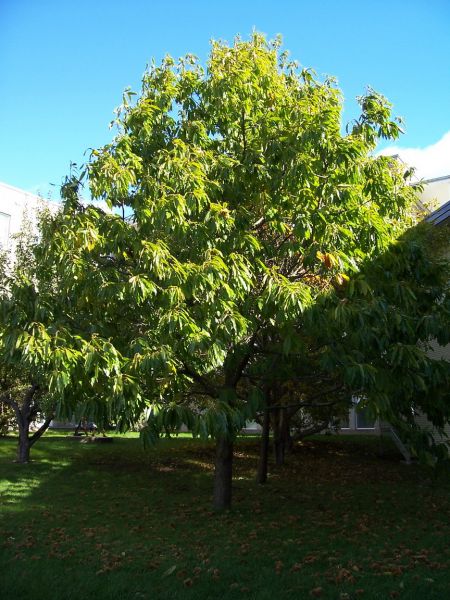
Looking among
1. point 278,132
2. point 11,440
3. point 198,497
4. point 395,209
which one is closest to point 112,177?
point 278,132

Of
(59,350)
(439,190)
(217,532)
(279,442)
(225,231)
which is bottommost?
(217,532)

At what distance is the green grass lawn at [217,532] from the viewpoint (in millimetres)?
5855

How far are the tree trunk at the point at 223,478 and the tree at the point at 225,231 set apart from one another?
2cm

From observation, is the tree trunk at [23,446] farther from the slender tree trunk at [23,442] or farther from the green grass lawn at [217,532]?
the green grass lawn at [217,532]

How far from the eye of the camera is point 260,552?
22.9 ft

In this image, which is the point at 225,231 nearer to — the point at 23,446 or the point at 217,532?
the point at 217,532

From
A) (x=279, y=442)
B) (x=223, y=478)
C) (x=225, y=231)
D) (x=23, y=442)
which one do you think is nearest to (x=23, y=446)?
(x=23, y=442)

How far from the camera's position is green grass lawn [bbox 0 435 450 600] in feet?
19.2

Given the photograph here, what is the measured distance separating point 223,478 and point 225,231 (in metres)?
4.10

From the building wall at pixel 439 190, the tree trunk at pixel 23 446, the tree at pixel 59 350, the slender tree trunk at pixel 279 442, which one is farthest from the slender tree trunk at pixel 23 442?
the building wall at pixel 439 190

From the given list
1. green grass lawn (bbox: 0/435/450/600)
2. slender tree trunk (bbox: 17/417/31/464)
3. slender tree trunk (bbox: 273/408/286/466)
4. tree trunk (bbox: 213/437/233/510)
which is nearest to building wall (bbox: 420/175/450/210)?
slender tree trunk (bbox: 273/408/286/466)

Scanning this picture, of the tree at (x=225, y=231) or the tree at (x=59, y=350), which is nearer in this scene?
the tree at (x=59, y=350)

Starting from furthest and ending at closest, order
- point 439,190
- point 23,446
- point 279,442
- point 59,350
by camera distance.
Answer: point 439,190
point 279,442
point 23,446
point 59,350

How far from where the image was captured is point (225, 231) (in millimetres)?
7379
